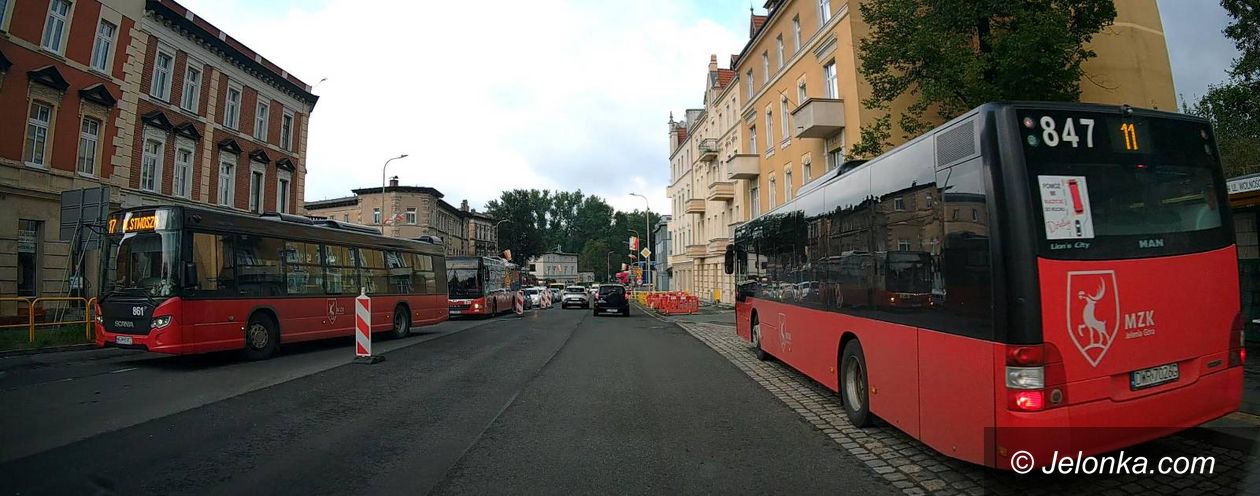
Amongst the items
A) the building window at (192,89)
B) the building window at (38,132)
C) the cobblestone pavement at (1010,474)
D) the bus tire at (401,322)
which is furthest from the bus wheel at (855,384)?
the building window at (192,89)

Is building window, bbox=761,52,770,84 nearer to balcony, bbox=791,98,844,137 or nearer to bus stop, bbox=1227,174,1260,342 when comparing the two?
balcony, bbox=791,98,844,137

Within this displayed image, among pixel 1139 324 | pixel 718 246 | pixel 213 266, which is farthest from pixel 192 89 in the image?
pixel 1139 324

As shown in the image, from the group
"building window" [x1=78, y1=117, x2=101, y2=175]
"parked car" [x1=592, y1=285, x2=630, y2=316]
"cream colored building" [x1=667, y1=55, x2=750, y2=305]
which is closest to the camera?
"building window" [x1=78, y1=117, x2=101, y2=175]

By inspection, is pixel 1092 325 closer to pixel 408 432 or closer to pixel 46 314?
pixel 408 432

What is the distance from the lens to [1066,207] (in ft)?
13.3

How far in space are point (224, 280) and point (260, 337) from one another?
1346 millimetres

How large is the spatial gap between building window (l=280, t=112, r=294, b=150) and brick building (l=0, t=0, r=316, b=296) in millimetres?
1443

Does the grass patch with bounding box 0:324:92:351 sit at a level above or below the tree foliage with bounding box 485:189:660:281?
below

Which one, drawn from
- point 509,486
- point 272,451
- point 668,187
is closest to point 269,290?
point 272,451

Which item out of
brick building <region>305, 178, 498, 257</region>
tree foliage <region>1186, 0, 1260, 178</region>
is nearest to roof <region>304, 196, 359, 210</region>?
brick building <region>305, 178, 498, 257</region>

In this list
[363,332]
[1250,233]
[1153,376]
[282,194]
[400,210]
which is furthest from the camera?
[400,210]

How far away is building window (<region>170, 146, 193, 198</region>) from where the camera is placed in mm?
26047

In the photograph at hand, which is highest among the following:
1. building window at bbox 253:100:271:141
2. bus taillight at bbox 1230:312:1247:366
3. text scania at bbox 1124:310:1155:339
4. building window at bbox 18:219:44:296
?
building window at bbox 253:100:271:141

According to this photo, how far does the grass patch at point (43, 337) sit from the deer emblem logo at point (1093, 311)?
653 inches
